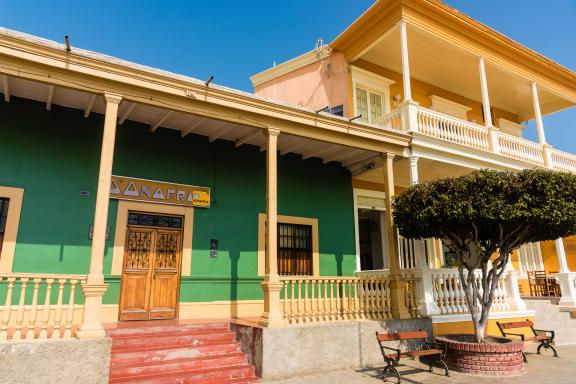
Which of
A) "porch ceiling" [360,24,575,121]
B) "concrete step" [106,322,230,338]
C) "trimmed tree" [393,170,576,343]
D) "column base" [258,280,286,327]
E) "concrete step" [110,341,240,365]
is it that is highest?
"porch ceiling" [360,24,575,121]

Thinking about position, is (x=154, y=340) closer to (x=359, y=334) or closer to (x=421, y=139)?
(x=359, y=334)

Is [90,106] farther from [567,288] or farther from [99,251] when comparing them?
[567,288]

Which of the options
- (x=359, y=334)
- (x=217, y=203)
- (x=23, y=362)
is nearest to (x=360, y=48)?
(x=217, y=203)

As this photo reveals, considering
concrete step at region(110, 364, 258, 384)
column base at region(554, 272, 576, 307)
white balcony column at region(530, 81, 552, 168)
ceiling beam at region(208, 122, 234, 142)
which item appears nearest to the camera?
concrete step at region(110, 364, 258, 384)

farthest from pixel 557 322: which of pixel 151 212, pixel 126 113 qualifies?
pixel 126 113

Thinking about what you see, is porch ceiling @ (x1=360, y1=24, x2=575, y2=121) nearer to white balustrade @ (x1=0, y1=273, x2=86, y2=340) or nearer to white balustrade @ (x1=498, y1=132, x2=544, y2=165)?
white balustrade @ (x1=498, y1=132, x2=544, y2=165)

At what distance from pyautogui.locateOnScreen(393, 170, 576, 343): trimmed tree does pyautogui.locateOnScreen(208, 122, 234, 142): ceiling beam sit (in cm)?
401

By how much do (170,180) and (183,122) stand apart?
1.26m

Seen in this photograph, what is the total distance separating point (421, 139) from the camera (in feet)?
32.7

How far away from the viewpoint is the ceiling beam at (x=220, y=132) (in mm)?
8561

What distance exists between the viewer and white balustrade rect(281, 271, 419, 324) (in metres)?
7.39

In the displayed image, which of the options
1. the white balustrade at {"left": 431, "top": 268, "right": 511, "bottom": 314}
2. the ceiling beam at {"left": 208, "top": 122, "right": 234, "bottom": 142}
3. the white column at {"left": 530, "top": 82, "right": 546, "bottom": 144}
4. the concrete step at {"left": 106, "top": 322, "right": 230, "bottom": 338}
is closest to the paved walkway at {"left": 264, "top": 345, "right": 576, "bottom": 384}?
the concrete step at {"left": 106, "top": 322, "right": 230, "bottom": 338}

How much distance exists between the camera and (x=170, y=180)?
8.71 m

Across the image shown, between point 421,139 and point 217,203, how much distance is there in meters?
5.14
